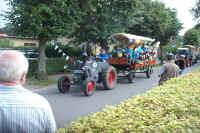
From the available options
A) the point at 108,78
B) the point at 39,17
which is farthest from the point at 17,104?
the point at 39,17

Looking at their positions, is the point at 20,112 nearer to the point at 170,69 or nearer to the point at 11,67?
the point at 11,67

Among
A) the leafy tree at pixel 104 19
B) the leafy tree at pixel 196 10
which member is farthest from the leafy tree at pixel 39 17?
the leafy tree at pixel 196 10

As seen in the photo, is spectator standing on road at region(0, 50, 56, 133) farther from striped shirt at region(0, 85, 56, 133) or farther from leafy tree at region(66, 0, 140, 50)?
leafy tree at region(66, 0, 140, 50)

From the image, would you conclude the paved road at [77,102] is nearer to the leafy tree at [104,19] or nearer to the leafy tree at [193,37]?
the leafy tree at [104,19]

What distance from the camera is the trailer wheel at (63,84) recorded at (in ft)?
31.3

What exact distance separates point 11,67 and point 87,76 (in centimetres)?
742

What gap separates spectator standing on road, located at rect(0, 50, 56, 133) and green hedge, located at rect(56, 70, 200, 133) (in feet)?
1.57

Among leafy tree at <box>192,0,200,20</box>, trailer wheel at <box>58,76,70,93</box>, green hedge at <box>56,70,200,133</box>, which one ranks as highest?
leafy tree at <box>192,0,200,20</box>

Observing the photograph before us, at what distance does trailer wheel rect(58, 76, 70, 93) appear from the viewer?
31.3 feet

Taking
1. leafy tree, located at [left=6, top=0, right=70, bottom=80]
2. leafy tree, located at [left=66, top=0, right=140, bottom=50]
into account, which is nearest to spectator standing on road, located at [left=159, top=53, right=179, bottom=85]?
leafy tree, located at [left=6, top=0, right=70, bottom=80]

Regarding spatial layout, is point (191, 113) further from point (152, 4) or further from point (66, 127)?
point (152, 4)

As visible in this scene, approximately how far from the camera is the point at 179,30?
27.0 m

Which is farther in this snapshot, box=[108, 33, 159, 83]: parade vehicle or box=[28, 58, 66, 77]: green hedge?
box=[28, 58, 66, 77]: green hedge

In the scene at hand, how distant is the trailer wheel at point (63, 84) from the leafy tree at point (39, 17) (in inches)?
114
